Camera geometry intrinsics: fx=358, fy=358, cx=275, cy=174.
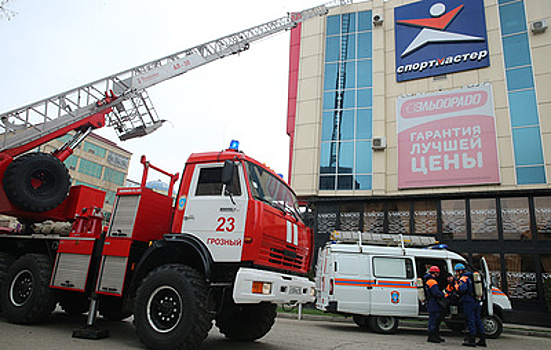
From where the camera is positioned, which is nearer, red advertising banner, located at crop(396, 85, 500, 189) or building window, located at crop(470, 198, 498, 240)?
building window, located at crop(470, 198, 498, 240)

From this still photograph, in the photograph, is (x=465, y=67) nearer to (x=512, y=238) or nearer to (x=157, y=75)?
(x=512, y=238)

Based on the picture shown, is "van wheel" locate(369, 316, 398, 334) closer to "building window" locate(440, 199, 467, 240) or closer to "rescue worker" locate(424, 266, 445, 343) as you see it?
"rescue worker" locate(424, 266, 445, 343)

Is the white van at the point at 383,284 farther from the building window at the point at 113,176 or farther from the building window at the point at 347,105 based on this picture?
the building window at the point at 113,176

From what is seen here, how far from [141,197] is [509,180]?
16.9 m

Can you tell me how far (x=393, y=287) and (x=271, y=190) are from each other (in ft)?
20.6

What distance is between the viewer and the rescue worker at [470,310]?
815 centimetres

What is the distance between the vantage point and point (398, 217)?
59.8 ft

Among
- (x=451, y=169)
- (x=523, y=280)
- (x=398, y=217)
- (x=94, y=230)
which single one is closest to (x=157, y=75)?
(x=94, y=230)

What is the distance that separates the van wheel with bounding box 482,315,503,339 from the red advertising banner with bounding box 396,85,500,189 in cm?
861

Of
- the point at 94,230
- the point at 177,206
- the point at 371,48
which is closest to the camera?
the point at 177,206

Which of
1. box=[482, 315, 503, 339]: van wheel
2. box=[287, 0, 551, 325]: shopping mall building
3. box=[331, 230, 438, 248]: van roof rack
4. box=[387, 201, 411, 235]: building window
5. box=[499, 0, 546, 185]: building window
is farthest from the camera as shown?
box=[387, 201, 411, 235]: building window

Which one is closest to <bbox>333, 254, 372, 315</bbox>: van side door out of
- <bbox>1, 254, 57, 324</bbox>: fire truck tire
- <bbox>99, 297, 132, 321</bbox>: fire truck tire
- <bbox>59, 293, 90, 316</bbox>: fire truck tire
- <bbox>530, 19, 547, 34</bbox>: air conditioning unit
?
<bbox>99, 297, 132, 321</bbox>: fire truck tire

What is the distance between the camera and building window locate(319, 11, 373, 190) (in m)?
19.9

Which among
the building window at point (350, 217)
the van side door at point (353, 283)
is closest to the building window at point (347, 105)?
the building window at point (350, 217)
